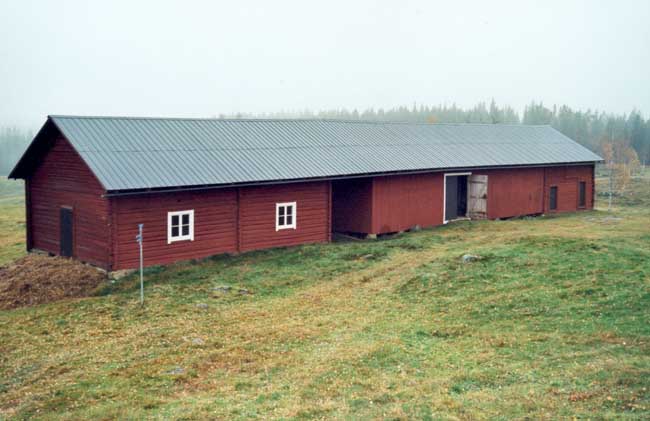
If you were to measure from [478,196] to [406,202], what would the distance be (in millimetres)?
6288

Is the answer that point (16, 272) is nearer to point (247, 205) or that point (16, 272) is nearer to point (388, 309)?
point (247, 205)

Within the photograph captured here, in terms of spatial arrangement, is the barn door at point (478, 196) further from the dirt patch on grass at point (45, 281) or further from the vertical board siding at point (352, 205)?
the dirt patch on grass at point (45, 281)

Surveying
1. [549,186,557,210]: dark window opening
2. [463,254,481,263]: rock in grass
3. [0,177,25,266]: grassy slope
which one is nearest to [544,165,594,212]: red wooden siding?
[549,186,557,210]: dark window opening

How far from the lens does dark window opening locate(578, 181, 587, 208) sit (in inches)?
1813

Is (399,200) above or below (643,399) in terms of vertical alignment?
above

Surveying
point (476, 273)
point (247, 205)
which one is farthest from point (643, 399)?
point (247, 205)

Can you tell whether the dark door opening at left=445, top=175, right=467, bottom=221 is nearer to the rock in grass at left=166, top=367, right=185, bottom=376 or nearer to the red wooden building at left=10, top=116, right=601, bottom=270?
the red wooden building at left=10, top=116, right=601, bottom=270

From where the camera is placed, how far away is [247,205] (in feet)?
96.8

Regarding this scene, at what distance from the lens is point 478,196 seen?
130ft

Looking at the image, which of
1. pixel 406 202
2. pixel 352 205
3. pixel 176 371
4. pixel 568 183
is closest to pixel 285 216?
pixel 352 205

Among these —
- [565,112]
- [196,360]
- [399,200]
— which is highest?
[565,112]

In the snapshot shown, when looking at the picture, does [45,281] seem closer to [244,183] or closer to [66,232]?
[66,232]

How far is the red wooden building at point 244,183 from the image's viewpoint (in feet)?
86.2

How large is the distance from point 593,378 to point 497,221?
83.6ft
